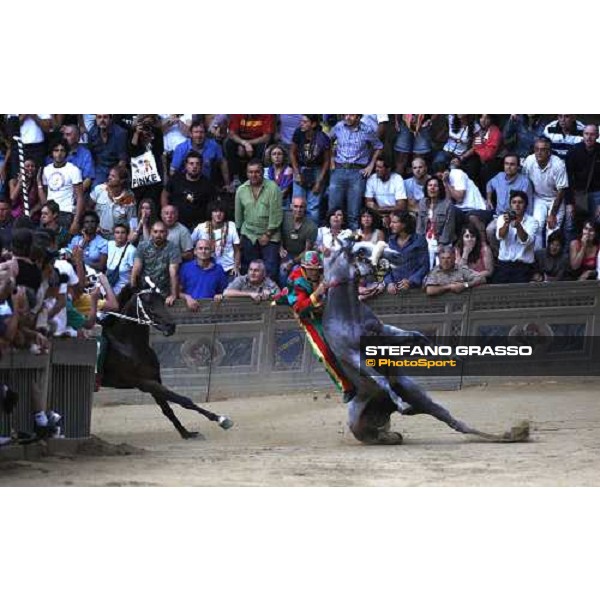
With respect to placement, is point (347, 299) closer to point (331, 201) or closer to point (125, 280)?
point (331, 201)

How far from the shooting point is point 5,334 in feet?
35.4

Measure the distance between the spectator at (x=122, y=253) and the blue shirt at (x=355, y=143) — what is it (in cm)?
182

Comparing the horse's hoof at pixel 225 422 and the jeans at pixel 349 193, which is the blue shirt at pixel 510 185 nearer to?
the jeans at pixel 349 193

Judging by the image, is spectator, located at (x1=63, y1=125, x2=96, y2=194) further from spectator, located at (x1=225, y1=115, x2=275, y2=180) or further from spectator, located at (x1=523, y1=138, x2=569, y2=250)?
spectator, located at (x1=523, y1=138, x2=569, y2=250)

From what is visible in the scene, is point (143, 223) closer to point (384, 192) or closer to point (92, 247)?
point (92, 247)

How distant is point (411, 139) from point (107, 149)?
2451 mm

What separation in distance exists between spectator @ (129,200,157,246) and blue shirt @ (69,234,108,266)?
228 mm

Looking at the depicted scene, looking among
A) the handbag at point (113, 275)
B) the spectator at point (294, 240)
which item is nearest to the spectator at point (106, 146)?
the handbag at point (113, 275)

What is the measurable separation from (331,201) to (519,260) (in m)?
1.58

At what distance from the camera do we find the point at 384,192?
11.1 metres

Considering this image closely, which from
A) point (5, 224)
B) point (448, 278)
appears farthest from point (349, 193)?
point (5, 224)

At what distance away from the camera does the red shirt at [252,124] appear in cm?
1102

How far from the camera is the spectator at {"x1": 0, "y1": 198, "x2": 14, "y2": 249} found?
10.9 meters
